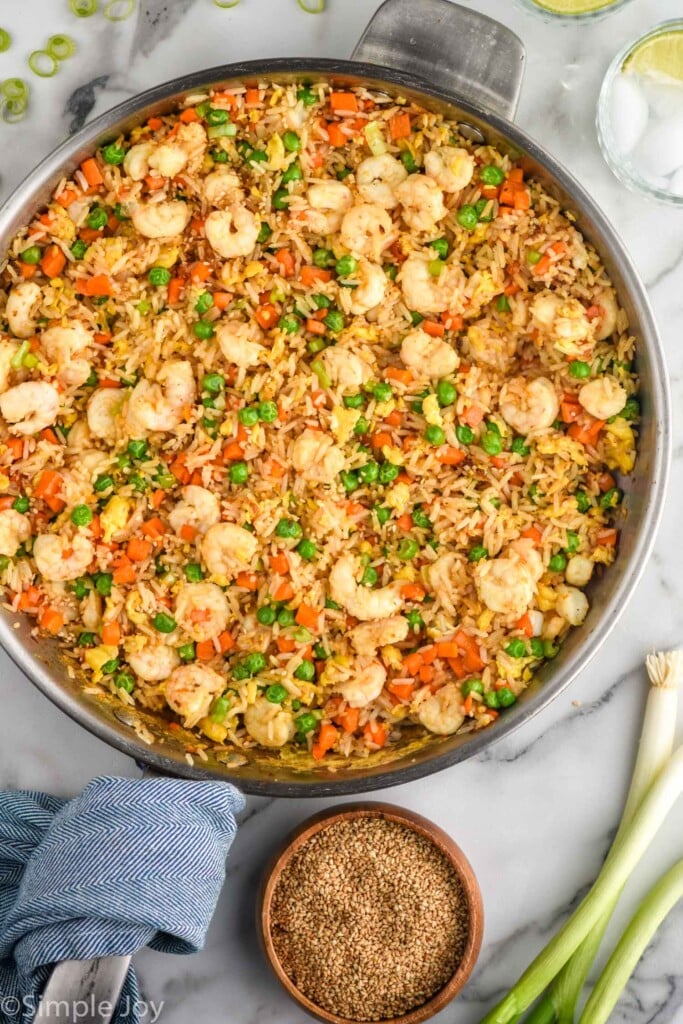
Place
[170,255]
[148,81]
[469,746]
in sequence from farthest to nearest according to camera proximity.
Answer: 1. [148,81]
2. [170,255]
3. [469,746]

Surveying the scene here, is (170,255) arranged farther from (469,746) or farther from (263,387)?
(469,746)

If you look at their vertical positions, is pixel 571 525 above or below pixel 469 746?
above

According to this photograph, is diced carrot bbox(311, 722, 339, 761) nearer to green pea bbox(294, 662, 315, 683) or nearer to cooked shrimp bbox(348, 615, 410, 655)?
green pea bbox(294, 662, 315, 683)

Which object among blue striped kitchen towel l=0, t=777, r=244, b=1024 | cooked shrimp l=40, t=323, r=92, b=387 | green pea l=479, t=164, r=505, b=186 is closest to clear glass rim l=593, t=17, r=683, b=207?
green pea l=479, t=164, r=505, b=186

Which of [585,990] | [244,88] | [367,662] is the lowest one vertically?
[585,990]

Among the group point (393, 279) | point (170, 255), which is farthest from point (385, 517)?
point (170, 255)

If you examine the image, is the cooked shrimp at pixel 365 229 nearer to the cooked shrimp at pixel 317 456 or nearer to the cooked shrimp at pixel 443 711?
the cooked shrimp at pixel 317 456

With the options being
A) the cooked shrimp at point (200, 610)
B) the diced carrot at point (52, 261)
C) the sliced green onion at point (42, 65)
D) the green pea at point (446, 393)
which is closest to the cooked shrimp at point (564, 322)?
the green pea at point (446, 393)
